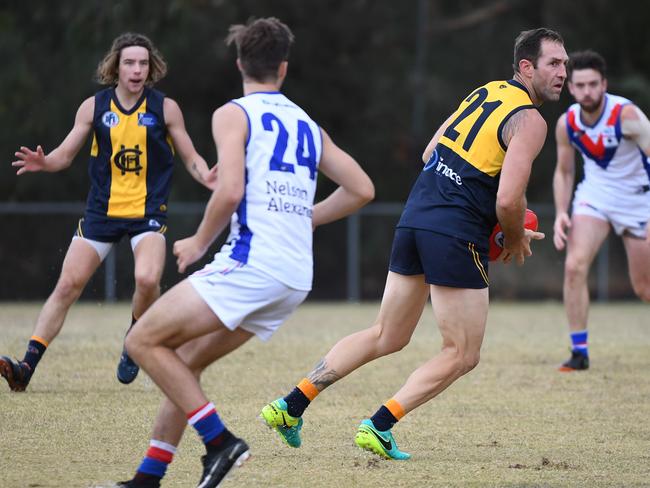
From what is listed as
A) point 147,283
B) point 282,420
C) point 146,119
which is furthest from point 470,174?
point 146,119

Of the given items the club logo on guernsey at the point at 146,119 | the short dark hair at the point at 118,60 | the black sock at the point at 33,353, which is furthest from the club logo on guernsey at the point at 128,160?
the black sock at the point at 33,353

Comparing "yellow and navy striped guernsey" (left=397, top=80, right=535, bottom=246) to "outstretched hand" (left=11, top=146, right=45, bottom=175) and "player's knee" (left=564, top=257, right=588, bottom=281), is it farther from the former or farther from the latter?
"player's knee" (left=564, top=257, right=588, bottom=281)

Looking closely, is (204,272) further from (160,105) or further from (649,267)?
(649,267)

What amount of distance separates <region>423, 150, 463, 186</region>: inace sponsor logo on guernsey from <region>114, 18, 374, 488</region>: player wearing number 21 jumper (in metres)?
1.05

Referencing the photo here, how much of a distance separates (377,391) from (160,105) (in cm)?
265

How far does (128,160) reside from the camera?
8078 mm

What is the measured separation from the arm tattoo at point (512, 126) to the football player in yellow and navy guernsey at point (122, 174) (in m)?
2.81

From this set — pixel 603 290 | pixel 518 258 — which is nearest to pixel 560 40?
pixel 518 258

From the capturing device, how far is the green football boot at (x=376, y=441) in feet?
19.4

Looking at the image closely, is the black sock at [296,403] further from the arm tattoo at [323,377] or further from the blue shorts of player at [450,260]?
the blue shorts of player at [450,260]

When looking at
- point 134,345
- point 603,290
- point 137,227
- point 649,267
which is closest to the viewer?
point 134,345

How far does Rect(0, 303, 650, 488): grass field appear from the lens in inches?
222

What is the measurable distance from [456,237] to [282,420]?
134 cm

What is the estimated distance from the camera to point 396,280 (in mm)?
6113
